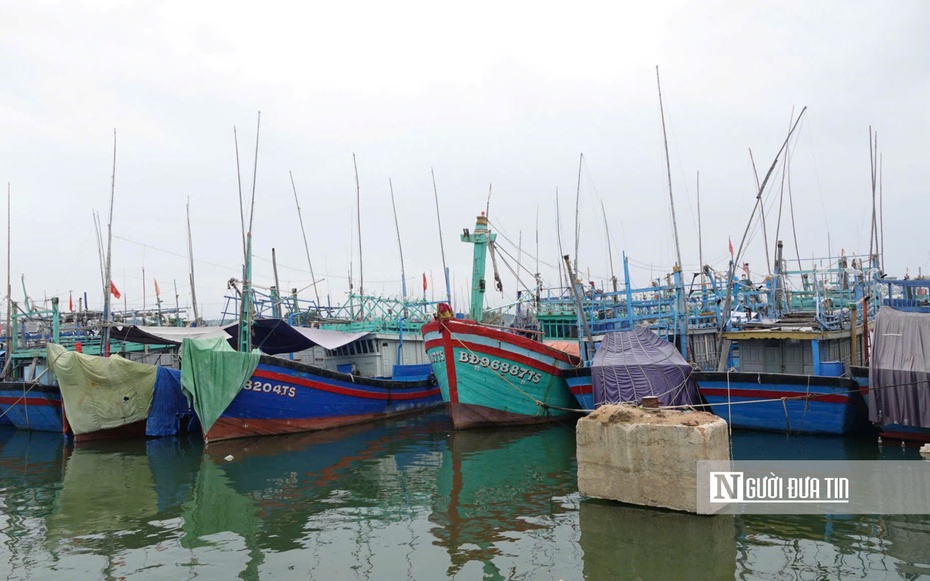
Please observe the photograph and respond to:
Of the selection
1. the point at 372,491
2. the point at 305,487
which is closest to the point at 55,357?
the point at 305,487

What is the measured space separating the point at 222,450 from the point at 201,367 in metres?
2.25

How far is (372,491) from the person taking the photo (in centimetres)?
1148

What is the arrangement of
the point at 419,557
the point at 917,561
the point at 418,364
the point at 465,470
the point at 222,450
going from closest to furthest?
the point at 917,561, the point at 419,557, the point at 465,470, the point at 222,450, the point at 418,364

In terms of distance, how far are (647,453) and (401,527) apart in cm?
367

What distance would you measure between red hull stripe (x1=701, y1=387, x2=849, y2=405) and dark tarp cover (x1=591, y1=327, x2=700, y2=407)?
0.47 m

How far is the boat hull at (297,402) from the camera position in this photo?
17.3m

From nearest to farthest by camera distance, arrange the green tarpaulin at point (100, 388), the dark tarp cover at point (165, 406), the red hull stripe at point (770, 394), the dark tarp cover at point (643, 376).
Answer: the red hull stripe at point (770, 394)
the dark tarp cover at point (643, 376)
the green tarpaulin at point (100, 388)
the dark tarp cover at point (165, 406)

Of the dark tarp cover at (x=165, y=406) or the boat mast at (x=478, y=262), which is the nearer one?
the dark tarp cover at (x=165, y=406)

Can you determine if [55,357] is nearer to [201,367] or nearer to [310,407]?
[201,367]

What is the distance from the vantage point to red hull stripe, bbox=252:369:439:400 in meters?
17.6

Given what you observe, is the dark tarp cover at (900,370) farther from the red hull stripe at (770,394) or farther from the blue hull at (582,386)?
the blue hull at (582,386)

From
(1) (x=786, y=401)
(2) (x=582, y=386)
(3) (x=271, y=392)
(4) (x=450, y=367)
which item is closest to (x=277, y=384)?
(3) (x=271, y=392)

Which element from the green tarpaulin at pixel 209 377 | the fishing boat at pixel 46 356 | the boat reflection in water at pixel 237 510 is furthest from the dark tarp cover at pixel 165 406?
the green tarpaulin at pixel 209 377

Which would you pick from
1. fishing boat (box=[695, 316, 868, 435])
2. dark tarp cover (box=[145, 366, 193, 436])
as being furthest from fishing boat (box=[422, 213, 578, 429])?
dark tarp cover (box=[145, 366, 193, 436])
